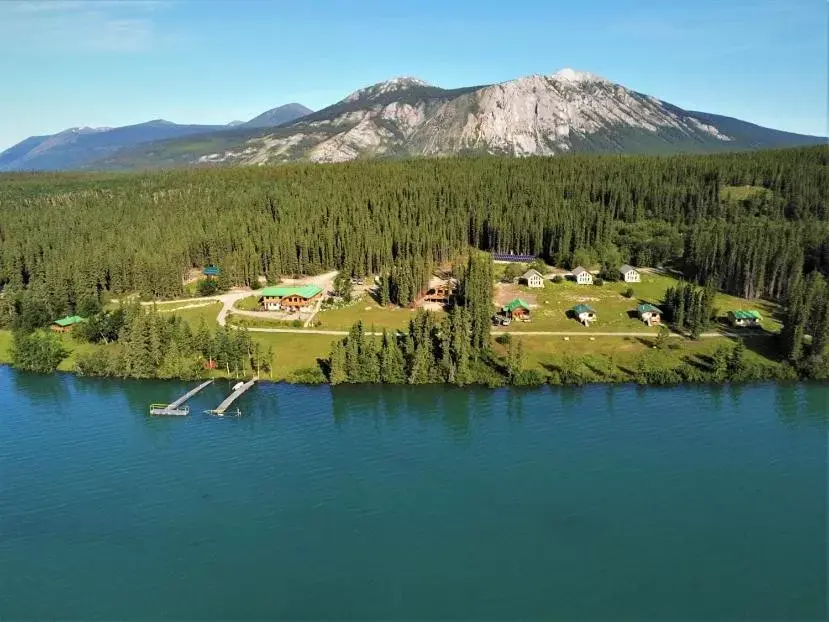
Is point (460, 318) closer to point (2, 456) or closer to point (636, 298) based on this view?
point (636, 298)

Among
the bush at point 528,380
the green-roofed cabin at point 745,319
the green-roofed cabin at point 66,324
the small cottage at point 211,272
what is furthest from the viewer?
the small cottage at point 211,272

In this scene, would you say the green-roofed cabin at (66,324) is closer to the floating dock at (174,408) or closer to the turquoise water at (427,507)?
the turquoise water at (427,507)

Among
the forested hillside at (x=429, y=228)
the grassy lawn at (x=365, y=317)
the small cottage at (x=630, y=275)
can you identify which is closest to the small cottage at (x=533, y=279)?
the forested hillside at (x=429, y=228)

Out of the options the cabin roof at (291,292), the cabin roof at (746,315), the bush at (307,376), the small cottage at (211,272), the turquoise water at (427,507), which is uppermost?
the small cottage at (211,272)

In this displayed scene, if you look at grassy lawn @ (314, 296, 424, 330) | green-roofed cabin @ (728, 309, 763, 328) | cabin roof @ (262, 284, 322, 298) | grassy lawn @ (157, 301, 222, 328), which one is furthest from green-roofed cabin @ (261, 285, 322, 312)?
green-roofed cabin @ (728, 309, 763, 328)

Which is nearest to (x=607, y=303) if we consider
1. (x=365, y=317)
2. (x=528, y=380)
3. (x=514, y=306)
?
(x=514, y=306)

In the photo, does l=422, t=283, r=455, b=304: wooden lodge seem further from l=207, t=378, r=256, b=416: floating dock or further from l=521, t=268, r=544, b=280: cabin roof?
l=207, t=378, r=256, b=416: floating dock

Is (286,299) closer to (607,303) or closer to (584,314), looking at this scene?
(584,314)
